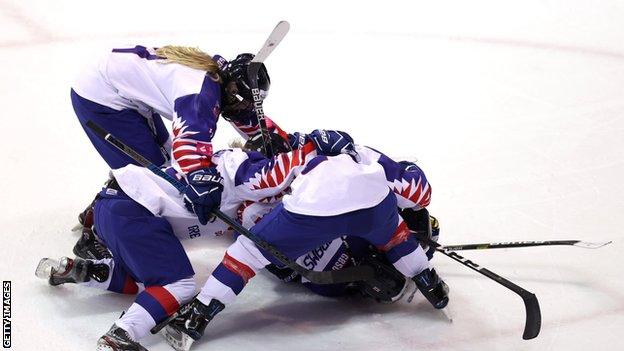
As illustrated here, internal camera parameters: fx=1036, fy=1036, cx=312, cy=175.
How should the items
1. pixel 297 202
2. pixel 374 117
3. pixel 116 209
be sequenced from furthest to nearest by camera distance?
pixel 374 117 < pixel 116 209 < pixel 297 202

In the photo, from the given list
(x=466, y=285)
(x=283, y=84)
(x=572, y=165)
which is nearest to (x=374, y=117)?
(x=283, y=84)

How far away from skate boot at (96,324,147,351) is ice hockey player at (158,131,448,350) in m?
0.15

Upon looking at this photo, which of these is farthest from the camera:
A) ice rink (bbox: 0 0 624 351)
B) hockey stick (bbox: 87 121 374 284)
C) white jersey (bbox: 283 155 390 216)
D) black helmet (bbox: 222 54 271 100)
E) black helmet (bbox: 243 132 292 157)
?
black helmet (bbox: 243 132 292 157)

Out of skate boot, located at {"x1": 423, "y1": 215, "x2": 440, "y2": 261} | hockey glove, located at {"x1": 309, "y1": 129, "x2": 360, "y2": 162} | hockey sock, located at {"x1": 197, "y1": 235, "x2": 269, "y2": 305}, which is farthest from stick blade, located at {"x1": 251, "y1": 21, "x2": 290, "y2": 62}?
skate boot, located at {"x1": 423, "y1": 215, "x2": 440, "y2": 261}

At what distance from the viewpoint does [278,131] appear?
3818mm

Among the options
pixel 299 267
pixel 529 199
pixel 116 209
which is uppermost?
pixel 529 199

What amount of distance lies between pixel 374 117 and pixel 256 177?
1.75 meters

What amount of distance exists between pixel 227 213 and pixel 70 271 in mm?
564

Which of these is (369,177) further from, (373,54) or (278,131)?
(373,54)

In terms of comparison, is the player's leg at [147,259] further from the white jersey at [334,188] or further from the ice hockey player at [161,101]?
the white jersey at [334,188]

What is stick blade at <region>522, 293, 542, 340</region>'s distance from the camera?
3.21 metres

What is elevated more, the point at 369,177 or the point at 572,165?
the point at 572,165

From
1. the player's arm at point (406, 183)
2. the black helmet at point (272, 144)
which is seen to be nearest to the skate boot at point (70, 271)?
the black helmet at point (272, 144)

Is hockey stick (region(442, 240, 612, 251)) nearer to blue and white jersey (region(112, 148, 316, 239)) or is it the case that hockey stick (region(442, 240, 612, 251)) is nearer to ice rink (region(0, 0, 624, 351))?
ice rink (region(0, 0, 624, 351))
